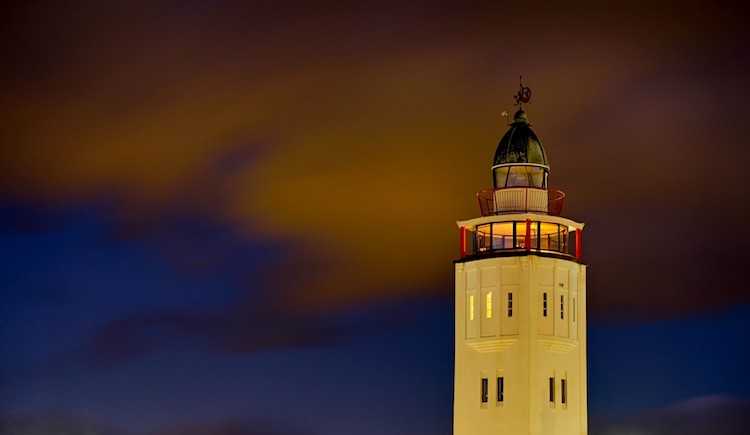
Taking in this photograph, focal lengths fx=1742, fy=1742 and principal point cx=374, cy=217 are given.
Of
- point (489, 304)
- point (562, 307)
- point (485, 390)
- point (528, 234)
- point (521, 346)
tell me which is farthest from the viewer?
point (528, 234)

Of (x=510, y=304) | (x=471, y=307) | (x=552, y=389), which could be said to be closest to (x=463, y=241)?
(x=471, y=307)

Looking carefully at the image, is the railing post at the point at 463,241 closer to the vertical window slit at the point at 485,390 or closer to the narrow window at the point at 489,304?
the narrow window at the point at 489,304

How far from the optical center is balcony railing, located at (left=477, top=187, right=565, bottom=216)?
292ft

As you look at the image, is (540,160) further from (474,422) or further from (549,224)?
(474,422)

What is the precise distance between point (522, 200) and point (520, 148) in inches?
108

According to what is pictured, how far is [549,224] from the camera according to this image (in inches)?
3514

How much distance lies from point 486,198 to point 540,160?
342 centimetres

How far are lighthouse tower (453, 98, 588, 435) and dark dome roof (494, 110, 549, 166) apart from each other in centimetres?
5

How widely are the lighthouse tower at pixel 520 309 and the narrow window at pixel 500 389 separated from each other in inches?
2.0

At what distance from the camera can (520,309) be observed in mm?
86875

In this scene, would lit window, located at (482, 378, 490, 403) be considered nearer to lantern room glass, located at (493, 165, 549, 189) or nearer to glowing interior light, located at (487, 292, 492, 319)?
glowing interior light, located at (487, 292, 492, 319)

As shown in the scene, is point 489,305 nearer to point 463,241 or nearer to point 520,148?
point 463,241

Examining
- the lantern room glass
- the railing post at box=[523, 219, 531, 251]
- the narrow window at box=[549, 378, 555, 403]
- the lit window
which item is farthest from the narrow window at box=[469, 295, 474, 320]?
the lantern room glass

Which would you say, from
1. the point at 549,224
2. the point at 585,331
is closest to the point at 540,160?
the point at 549,224
